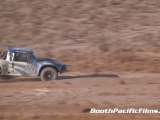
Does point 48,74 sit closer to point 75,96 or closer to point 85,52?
point 75,96

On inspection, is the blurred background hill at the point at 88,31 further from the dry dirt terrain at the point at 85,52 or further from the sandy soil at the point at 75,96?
the sandy soil at the point at 75,96

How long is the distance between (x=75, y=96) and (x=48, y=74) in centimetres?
312

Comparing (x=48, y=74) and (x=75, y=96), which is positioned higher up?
(x=48, y=74)

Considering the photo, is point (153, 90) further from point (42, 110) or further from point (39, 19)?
point (39, 19)

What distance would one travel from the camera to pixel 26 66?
59.8ft

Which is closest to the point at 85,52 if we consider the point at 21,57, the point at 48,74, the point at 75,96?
the point at 48,74

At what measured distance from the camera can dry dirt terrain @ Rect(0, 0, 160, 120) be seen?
14.7 meters

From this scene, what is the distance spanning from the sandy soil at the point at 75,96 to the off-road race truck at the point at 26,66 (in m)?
0.38

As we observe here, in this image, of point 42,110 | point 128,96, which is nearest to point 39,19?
point 128,96

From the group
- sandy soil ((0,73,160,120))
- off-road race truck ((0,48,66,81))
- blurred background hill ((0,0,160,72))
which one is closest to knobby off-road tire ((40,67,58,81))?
off-road race truck ((0,48,66,81))

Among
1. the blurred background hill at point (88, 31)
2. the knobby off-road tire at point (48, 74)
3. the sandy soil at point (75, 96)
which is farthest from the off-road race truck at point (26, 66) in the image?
the blurred background hill at point (88, 31)

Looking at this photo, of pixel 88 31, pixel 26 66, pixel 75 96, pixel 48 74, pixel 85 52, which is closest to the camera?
pixel 75 96

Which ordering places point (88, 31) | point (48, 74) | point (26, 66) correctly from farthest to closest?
point (88, 31), point (48, 74), point (26, 66)

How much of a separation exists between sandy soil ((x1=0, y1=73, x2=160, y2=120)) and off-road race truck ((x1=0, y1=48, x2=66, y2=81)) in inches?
14.9
